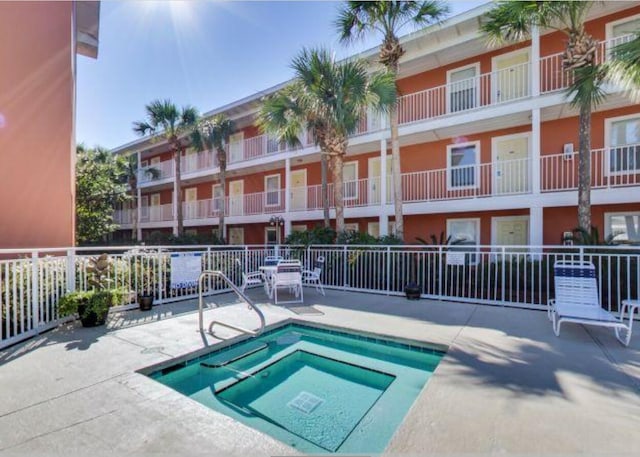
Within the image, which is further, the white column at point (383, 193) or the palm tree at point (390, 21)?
the white column at point (383, 193)

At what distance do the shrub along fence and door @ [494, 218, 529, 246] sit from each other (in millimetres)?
3531

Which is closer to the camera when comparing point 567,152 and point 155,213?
point 567,152

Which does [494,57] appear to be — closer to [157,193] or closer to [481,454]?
[481,454]

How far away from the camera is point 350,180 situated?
14.7 metres

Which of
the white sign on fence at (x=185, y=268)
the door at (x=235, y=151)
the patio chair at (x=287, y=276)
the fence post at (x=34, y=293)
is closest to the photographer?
the fence post at (x=34, y=293)

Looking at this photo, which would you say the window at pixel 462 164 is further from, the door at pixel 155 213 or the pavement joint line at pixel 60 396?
the door at pixel 155 213

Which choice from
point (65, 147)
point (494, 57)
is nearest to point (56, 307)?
point (65, 147)

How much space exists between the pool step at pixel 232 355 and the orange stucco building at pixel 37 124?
5349 mm

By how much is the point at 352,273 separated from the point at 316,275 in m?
1.32

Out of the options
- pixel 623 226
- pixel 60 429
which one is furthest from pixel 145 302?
pixel 623 226

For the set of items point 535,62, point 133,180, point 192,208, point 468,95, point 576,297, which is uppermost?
point 535,62

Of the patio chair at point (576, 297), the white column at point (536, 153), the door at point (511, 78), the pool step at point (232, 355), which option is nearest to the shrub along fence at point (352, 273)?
the patio chair at point (576, 297)

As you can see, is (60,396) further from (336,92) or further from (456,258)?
(336,92)

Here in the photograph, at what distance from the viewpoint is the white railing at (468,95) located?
10828mm
